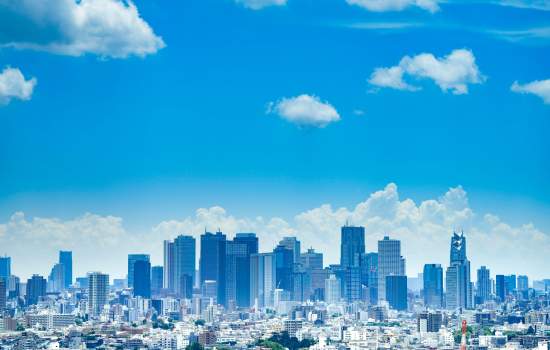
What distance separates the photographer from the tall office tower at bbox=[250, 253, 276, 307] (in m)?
73.6

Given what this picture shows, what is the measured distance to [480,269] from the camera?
244 feet

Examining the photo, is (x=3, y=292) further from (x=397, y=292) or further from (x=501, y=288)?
(x=501, y=288)

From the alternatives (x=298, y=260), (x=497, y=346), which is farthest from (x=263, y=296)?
(x=497, y=346)

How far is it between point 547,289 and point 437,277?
9.49m

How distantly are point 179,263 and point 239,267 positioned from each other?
3978 millimetres

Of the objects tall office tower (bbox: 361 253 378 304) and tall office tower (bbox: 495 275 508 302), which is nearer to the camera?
tall office tower (bbox: 495 275 508 302)

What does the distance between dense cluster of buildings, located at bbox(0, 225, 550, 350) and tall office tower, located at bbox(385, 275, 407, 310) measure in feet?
0.26

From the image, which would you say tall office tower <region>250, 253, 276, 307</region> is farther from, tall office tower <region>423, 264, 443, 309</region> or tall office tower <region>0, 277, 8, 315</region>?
tall office tower <region>0, 277, 8, 315</region>

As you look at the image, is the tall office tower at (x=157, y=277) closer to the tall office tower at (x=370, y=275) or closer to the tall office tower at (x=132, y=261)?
the tall office tower at (x=132, y=261)

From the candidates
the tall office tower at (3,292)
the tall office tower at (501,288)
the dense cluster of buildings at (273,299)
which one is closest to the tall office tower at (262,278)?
the dense cluster of buildings at (273,299)

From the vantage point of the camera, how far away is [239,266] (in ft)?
244

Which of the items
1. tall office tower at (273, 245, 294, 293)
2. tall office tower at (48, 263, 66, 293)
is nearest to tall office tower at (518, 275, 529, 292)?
tall office tower at (273, 245, 294, 293)

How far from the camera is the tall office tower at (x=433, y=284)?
75.7 meters

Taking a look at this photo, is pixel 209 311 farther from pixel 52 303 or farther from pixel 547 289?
pixel 547 289
